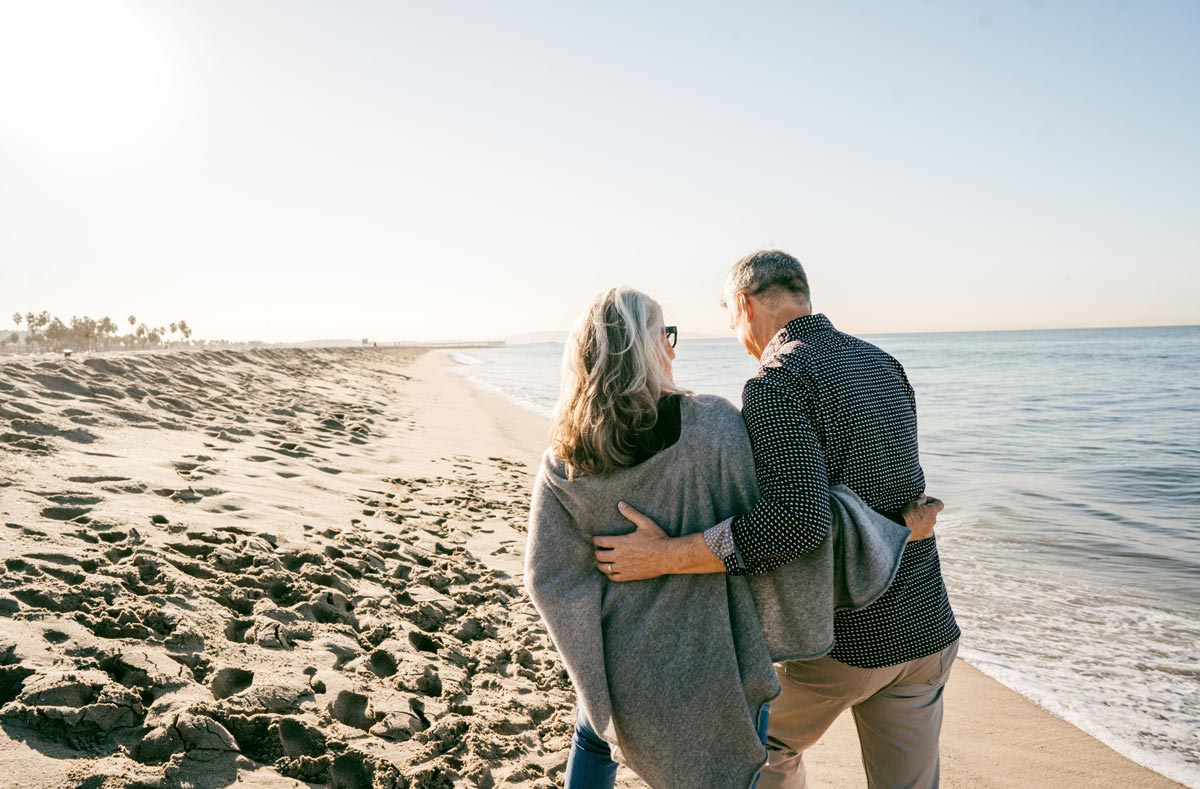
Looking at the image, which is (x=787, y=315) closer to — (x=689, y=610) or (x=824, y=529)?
(x=824, y=529)

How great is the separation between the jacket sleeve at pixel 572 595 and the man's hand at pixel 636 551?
8cm

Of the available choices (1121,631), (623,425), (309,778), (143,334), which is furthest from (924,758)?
(143,334)

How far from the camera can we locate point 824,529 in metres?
1.71

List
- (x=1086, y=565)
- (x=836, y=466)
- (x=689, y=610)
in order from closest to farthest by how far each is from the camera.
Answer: (x=689, y=610) < (x=836, y=466) < (x=1086, y=565)

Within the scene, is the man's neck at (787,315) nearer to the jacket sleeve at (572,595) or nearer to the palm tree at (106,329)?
the jacket sleeve at (572,595)

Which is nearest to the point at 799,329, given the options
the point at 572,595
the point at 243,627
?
the point at 572,595

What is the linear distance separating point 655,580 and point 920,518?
0.82 metres

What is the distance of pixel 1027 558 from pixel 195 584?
7.09 m

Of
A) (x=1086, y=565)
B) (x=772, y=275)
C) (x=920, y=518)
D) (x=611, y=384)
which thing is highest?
(x=772, y=275)

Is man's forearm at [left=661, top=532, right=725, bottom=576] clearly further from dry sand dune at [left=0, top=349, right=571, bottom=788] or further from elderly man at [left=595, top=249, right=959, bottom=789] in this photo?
dry sand dune at [left=0, top=349, right=571, bottom=788]

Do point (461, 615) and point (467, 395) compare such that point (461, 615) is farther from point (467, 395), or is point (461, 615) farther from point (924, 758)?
point (467, 395)

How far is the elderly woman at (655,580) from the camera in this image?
175 centimetres

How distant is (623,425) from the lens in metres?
1.72

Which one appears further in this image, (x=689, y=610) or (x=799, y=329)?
(x=799, y=329)
